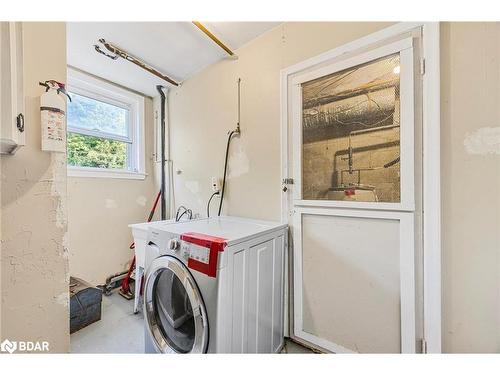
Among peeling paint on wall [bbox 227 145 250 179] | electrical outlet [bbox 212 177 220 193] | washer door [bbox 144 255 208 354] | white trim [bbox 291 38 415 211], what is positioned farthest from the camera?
electrical outlet [bbox 212 177 220 193]

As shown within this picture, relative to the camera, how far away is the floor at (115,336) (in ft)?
4.75

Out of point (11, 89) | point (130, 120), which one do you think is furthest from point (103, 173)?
point (11, 89)

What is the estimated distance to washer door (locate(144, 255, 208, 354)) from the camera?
120 cm

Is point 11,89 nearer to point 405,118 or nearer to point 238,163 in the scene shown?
point 238,163

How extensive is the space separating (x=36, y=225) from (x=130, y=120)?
87.0 inches

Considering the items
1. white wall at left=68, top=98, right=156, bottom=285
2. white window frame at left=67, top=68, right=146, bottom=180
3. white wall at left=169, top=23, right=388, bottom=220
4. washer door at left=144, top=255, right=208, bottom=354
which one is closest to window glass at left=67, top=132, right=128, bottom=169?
white window frame at left=67, top=68, right=146, bottom=180

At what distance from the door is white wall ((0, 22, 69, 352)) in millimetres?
1243

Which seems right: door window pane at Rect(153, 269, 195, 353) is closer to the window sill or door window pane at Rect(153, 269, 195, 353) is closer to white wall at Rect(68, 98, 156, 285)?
white wall at Rect(68, 98, 156, 285)

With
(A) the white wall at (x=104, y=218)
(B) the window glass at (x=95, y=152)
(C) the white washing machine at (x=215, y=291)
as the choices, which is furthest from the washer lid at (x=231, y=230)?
(B) the window glass at (x=95, y=152)

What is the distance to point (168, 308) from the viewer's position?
134cm

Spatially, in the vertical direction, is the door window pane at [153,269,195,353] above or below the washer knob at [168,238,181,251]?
below

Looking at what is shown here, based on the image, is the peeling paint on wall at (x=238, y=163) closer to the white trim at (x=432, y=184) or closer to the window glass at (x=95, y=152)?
the white trim at (x=432, y=184)
